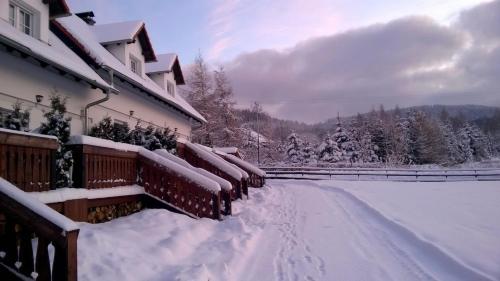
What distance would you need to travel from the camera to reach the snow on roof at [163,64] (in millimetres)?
19172

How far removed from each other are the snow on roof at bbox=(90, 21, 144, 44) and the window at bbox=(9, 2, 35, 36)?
5.16 metres

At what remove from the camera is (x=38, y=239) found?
3.63 m

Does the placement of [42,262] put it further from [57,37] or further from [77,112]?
[57,37]

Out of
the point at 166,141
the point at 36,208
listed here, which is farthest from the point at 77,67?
the point at 36,208

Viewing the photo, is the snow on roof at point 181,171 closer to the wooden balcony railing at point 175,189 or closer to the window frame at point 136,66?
the wooden balcony railing at point 175,189

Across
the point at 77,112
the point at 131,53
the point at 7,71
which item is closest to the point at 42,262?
the point at 7,71

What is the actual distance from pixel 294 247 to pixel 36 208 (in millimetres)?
4411

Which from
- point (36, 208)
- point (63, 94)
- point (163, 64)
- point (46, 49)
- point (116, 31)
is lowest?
point (36, 208)

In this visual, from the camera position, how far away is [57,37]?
11.8 meters

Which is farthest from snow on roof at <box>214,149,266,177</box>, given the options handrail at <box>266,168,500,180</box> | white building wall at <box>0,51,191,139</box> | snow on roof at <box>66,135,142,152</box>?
handrail at <box>266,168,500,180</box>

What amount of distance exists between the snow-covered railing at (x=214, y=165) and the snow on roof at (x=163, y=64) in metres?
7.46

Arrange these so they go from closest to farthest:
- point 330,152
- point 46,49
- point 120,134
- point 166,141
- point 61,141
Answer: point 61,141
point 46,49
point 120,134
point 166,141
point 330,152

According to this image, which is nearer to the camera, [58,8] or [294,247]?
[294,247]

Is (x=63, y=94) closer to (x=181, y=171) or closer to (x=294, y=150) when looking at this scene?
(x=181, y=171)
